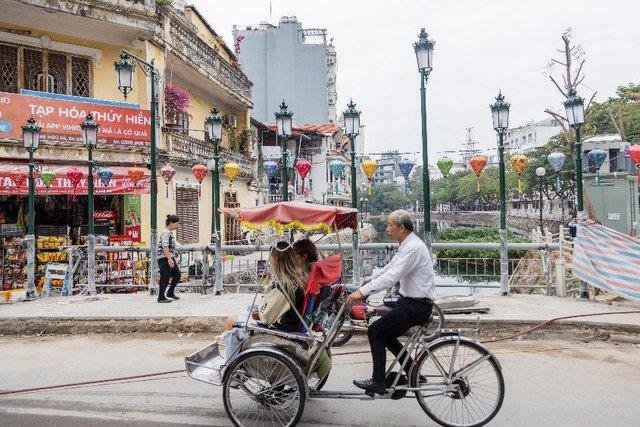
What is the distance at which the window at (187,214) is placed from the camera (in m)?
18.2

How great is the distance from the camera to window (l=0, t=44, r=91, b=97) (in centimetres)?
1429

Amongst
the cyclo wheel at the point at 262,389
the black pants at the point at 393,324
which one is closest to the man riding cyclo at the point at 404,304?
the black pants at the point at 393,324

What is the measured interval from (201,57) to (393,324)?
17548mm

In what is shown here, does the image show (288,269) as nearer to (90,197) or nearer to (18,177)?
(90,197)

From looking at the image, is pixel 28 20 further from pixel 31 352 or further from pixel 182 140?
pixel 31 352

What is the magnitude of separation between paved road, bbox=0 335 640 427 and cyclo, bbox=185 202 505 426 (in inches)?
10.0

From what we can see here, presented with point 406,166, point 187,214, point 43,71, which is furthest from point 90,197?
point 187,214

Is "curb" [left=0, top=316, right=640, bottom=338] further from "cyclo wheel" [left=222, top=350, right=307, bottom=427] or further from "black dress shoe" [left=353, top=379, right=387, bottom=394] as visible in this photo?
"cyclo wheel" [left=222, top=350, right=307, bottom=427]

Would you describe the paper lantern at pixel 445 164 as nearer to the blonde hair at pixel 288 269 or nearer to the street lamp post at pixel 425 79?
the street lamp post at pixel 425 79

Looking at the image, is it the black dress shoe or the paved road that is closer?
the black dress shoe

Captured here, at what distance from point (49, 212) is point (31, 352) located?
9202 millimetres

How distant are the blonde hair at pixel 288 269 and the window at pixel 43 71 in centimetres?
1331

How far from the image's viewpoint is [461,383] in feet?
14.2

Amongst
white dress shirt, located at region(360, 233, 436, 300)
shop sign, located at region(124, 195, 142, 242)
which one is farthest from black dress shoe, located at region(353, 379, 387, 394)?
shop sign, located at region(124, 195, 142, 242)
